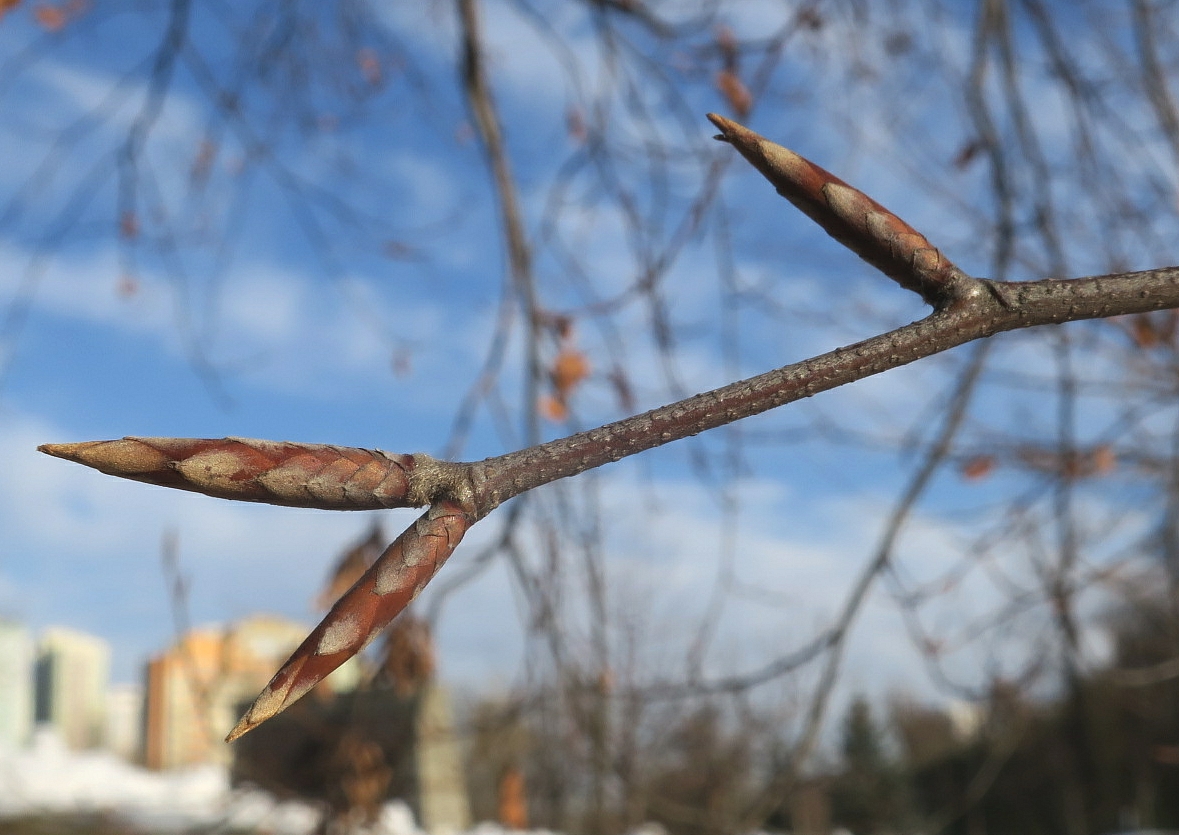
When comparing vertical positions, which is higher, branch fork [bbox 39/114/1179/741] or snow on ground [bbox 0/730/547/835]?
snow on ground [bbox 0/730/547/835]

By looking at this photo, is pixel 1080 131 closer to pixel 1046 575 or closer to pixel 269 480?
pixel 1046 575

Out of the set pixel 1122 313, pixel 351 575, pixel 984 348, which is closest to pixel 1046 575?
pixel 984 348

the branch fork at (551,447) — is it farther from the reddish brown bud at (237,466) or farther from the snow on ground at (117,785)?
the snow on ground at (117,785)

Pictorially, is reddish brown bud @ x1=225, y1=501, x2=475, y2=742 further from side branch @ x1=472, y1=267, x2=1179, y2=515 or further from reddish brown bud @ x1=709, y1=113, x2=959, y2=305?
reddish brown bud @ x1=709, y1=113, x2=959, y2=305

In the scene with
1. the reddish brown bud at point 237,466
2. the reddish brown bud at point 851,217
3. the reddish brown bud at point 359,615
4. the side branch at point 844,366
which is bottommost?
the reddish brown bud at point 359,615

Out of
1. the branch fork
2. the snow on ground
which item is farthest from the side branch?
the snow on ground

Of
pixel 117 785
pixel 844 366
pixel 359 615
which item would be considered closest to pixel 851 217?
pixel 844 366

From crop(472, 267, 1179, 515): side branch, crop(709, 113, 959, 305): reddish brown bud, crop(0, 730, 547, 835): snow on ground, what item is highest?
crop(0, 730, 547, 835): snow on ground

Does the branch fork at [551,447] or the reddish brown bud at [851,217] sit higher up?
the reddish brown bud at [851,217]

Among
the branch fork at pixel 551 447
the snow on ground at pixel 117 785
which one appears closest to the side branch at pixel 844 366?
the branch fork at pixel 551 447

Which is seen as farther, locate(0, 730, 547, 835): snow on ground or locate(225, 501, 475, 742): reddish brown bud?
locate(0, 730, 547, 835): snow on ground
